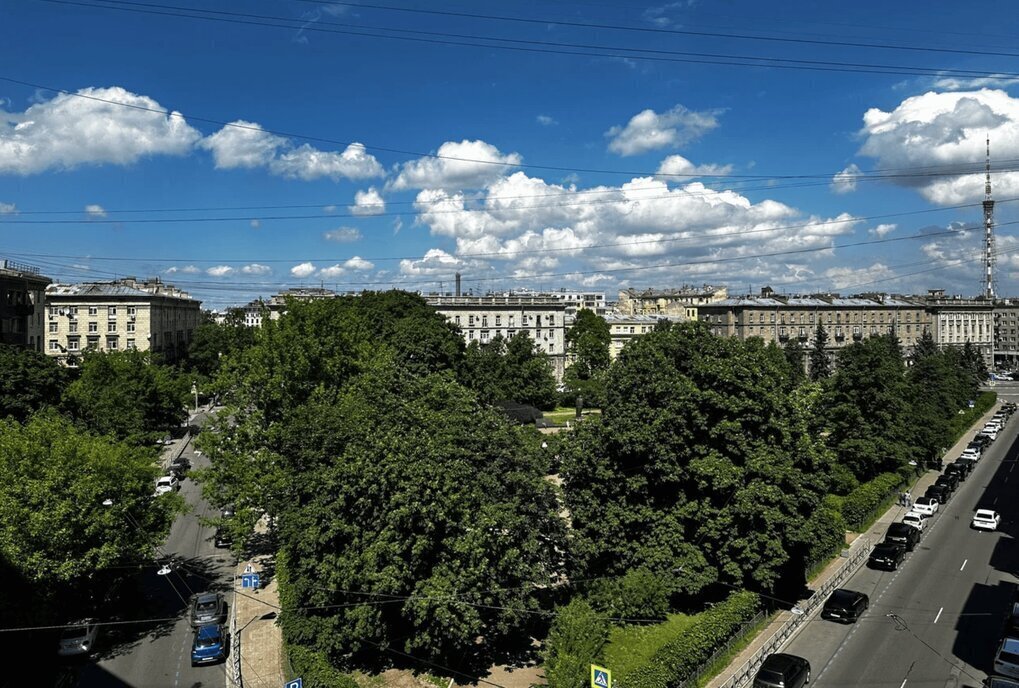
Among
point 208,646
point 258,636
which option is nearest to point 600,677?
point 208,646

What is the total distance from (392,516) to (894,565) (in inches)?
1000

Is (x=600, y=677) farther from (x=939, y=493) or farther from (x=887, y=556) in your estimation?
(x=939, y=493)

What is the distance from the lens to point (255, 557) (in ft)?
118

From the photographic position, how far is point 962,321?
150 metres

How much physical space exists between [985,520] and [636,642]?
29.3 m

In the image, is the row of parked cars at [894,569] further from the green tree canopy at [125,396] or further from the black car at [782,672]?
the green tree canopy at [125,396]

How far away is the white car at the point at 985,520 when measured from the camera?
40.3m

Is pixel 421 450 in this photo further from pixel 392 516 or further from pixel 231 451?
pixel 231 451

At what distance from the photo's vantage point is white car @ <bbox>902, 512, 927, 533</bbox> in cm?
4028

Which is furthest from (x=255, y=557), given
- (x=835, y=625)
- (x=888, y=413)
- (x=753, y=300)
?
(x=753, y=300)

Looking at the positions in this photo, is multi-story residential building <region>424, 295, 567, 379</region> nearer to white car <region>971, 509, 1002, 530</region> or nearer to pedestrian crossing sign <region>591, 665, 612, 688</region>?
white car <region>971, 509, 1002, 530</region>

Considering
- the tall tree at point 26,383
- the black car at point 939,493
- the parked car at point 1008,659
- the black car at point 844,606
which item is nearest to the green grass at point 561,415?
the black car at point 939,493

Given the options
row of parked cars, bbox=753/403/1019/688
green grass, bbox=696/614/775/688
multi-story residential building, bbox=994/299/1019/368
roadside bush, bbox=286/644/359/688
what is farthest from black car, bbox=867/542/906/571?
multi-story residential building, bbox=994/299/1019/368

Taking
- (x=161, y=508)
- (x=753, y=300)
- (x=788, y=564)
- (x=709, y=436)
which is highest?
(x=753, y=300)
